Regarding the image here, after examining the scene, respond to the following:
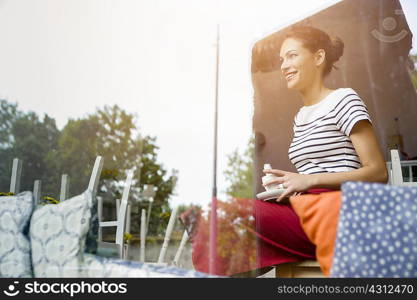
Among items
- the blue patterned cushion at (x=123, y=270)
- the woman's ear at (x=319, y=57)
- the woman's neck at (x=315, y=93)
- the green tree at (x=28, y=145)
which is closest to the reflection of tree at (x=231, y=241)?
the blue patterned cushion at (x=123, y=270)

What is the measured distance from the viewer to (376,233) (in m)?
0.99

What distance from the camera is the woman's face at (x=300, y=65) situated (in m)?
1.82

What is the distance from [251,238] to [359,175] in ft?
1.35

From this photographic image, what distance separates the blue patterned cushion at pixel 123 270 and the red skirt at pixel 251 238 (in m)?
0.12

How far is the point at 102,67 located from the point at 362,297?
10.0 feet

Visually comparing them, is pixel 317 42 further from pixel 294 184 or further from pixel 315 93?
pixel 294 184

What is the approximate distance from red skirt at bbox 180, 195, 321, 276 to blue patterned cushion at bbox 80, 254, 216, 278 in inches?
4.6

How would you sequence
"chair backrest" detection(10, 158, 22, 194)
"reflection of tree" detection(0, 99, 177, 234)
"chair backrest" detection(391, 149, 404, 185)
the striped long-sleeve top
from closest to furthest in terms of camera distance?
the striped long-sleeve top < "chair backrest" detection(391, 149, 404, 185) < "chair backrest" detection(10, 158, 22, 194) < "reflection of tree" detection(0, 99, 177, 234)

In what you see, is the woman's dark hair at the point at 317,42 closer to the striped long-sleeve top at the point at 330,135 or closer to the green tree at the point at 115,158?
the striped long-sleeve top at the point at 330,135

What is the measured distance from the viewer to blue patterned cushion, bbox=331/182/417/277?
3.19 feet

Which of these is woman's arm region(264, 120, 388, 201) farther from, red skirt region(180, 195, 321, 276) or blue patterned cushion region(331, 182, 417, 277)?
blue patterned cushion region(331, 182, 417, 277)

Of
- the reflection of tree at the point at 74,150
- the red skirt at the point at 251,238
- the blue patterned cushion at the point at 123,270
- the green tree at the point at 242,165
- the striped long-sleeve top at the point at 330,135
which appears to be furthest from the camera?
the green tree at the point at 242,165

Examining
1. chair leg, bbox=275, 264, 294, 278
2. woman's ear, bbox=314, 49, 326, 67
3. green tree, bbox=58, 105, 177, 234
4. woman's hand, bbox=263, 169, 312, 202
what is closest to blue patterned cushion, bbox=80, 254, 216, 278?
chair leg, bbox=275, 264, 294, 278

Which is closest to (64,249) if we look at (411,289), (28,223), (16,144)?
(28,223)
